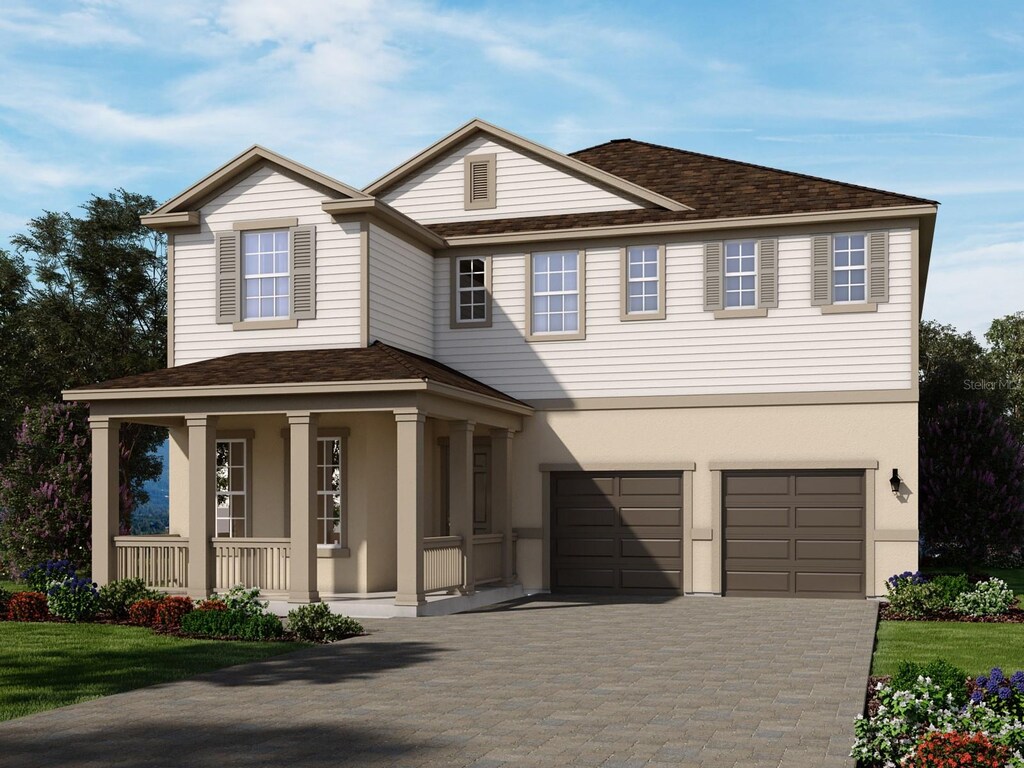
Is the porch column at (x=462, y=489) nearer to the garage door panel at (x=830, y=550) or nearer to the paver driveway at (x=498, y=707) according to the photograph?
the paver driveway at (x=498, y=707)

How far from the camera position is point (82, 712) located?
1005cm

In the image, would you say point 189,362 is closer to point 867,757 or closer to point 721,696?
point 721,696

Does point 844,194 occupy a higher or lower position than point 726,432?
higher

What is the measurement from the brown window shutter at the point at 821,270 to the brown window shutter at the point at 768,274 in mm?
645

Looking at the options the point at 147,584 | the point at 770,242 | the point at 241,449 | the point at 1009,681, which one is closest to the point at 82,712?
the point at 1009,681

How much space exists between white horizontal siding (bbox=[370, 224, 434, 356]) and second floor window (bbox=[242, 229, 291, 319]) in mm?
1547

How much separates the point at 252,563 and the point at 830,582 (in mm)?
9816

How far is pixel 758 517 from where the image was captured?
21141mm

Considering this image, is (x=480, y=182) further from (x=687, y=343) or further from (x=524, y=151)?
(x=687, y=343)

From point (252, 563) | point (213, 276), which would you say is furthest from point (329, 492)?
point (213, 276)

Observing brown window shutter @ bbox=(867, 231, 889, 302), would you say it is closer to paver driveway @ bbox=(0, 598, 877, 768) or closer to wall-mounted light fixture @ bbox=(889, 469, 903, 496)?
wall-mounted light fixture @ bbox=(889, 469, 903, 496)

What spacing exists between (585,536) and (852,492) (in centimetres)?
485

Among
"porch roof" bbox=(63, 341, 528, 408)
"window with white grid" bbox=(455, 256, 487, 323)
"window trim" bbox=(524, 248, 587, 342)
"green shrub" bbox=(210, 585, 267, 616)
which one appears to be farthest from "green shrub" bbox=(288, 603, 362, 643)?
"window with white grid" bbox=(455, 256, 487, 323)

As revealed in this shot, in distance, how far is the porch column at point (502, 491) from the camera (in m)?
21.5
